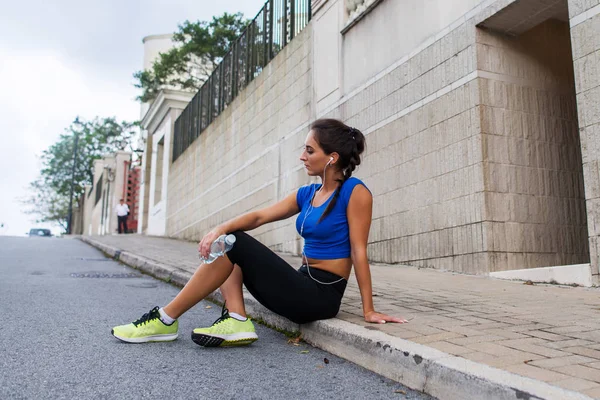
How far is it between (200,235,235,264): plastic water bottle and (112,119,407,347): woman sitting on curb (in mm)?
32

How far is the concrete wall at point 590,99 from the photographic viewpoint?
16.5 feet

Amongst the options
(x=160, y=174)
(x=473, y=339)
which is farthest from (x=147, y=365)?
(x=160, y=174)

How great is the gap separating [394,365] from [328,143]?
4.64 ft

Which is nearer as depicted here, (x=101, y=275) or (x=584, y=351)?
(x=584, y=351)

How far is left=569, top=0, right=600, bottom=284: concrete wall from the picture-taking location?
504 cm

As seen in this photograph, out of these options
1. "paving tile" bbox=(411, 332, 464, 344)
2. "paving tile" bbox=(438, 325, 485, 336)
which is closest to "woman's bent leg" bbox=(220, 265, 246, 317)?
"paving tile" bbox=(411, 332, 464, 344)

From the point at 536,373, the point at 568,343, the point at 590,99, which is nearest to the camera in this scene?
the point at 536,373

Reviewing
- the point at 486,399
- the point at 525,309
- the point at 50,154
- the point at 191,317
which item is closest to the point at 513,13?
the point at 525,309

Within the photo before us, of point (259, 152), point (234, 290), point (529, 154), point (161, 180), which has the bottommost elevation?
point (234, 290)

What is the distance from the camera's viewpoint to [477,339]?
9.67ft

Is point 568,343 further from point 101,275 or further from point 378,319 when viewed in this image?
point 101,275

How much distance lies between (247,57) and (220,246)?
11.7m

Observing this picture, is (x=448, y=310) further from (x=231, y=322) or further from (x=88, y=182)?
(x=88, y=182)

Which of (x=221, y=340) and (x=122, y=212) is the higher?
(x=122, y=212)
